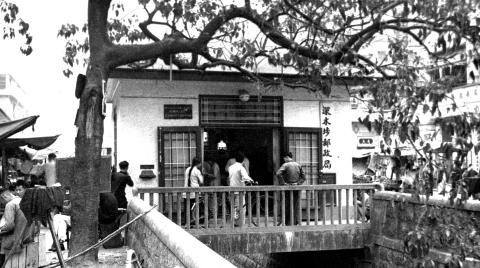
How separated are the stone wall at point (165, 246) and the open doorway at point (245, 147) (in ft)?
22.5

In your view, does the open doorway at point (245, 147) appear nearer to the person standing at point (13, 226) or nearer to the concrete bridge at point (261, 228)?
the concrete bridge at point (261, 228)

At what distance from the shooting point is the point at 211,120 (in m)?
14.2

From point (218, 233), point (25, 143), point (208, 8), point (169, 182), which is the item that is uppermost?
point (208, 8)

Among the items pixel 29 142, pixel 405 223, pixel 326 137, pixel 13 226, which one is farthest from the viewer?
pixel 326 137

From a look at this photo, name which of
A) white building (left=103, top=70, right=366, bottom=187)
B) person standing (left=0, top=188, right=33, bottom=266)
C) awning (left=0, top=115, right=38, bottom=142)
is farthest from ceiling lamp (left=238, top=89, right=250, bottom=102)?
person standing (left=0, top=188, right=33, bottom=266)

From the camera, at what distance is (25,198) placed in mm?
6738

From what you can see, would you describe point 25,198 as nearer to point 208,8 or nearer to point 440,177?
point 440,177

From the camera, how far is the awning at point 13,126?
11109mm

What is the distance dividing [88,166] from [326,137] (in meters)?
7.43

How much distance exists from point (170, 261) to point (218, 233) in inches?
237

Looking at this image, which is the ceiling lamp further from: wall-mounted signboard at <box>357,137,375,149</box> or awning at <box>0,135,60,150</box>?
wall-mounted signboard at <box>357,137,375,149</box>

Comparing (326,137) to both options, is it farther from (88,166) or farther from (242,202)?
(88,166)

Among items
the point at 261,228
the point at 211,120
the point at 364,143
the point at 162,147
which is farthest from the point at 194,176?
the point at 364,143

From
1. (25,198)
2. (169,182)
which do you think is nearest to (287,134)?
(169,182)
